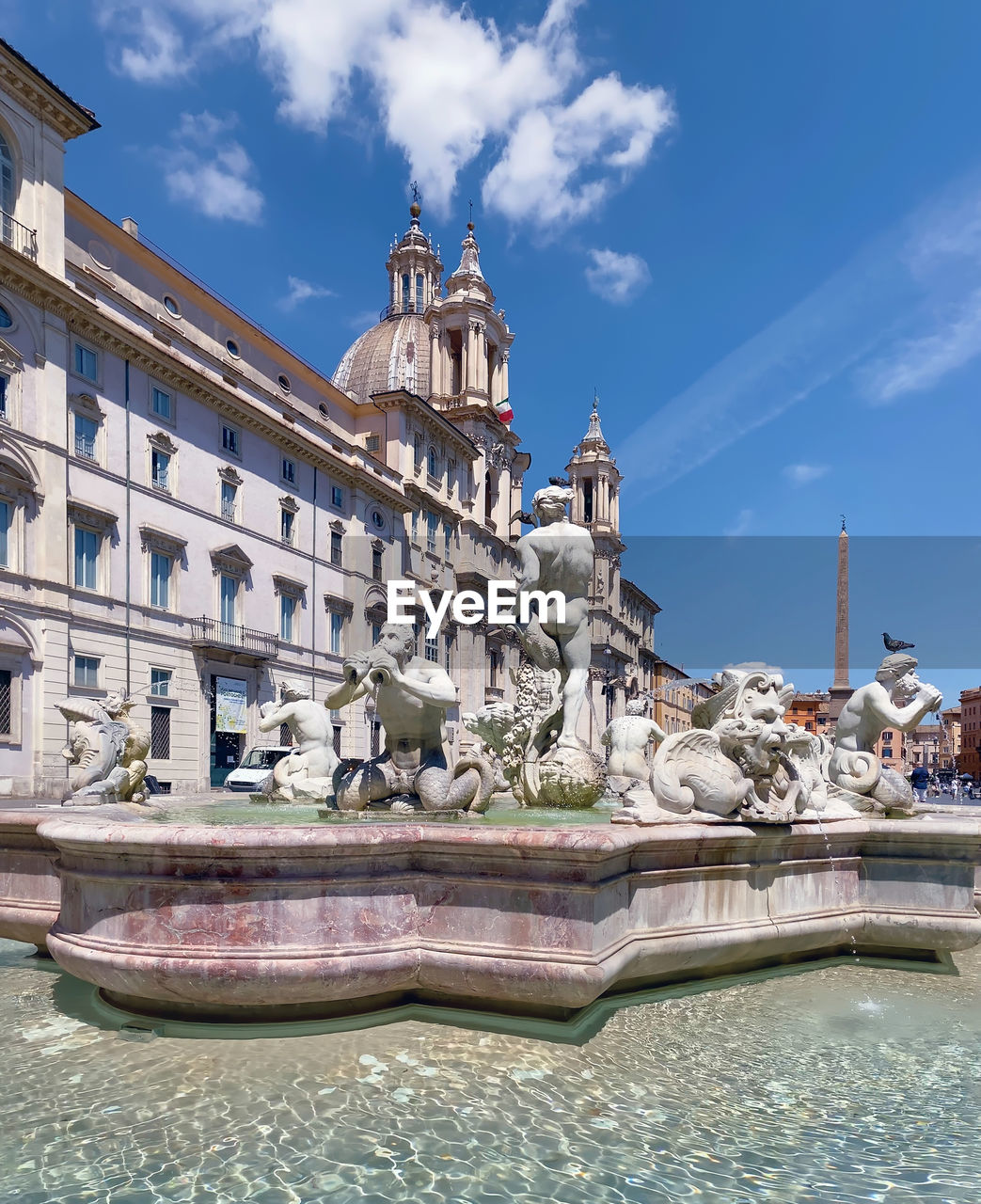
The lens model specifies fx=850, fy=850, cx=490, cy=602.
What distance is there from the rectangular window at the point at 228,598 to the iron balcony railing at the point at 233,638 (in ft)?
1.00

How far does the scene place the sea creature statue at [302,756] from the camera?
7566 mm

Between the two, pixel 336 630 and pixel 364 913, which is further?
pixel 336 630

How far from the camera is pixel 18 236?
22.3 m

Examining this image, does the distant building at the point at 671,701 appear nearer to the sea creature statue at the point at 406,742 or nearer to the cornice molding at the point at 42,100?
the cornice molding at the point at 42,100

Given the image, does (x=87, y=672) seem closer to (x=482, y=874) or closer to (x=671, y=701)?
(x=482, y=874)

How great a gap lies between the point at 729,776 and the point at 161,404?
2701 cm

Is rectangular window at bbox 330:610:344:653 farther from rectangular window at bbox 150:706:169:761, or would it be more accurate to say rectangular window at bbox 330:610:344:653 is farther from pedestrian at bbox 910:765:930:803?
pedestrian at bbox 910:765:930:803

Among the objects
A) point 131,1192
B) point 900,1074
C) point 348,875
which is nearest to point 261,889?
point 348,875

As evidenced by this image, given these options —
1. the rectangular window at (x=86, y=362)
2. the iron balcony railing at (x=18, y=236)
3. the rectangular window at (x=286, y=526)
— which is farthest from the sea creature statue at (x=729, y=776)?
the rectangular window at (x=286, y=526)

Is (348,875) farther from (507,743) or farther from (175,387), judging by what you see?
(175,387)

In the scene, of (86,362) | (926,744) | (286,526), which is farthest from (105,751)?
(926,744)

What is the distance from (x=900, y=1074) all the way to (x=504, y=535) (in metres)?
50.8

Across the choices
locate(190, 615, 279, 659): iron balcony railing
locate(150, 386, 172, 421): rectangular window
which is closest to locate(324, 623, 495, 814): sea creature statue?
locate(190, 615, 279, 659): iron balcony railing

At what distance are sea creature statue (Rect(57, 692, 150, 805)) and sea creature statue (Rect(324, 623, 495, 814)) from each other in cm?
185
